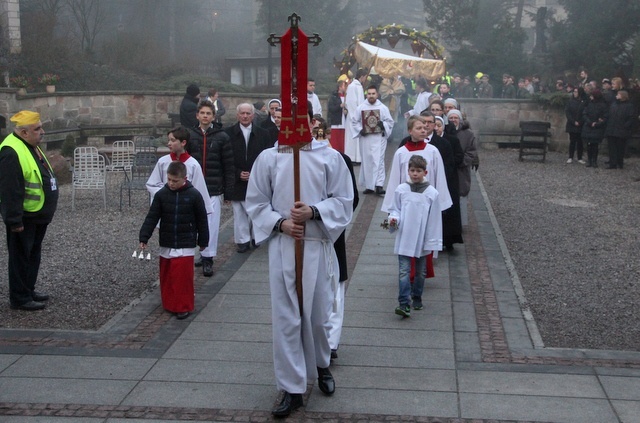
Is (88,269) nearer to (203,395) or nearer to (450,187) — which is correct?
(450,187)

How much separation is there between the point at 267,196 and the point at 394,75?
63.3ft

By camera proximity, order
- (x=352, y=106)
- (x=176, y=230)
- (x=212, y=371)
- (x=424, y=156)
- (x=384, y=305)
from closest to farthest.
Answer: (x=212, y=371), (x=176, y=230), (x=384, y=305), (x=424, y=156), (x=352, y=106)

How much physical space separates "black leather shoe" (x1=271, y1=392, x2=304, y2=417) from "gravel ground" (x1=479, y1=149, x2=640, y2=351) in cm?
249

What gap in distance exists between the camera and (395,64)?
2459 centimetres

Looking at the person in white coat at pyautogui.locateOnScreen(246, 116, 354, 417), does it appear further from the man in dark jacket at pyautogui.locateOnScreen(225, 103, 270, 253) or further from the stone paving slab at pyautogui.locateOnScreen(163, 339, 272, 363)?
the man in dark jacket at pyautogui.locateOnScreen(225, 103, 270, 253)

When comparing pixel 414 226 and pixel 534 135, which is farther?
pixel 534 135

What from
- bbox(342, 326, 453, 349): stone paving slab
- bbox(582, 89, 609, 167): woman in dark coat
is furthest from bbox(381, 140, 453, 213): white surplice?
bbox(582, 89, 609, 167): woman in dark coat

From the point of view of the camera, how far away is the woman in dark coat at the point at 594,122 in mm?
20531

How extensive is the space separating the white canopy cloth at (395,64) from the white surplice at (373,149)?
864 cm

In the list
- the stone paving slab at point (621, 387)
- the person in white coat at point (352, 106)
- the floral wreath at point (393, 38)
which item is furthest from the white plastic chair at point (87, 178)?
the floral wreath at point (393, 38)

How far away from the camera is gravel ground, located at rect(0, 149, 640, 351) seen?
320 inches

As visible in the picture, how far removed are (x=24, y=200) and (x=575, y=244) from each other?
6.99 meters

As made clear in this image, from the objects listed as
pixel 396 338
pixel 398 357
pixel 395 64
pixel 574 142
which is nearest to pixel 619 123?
pixel 574 142

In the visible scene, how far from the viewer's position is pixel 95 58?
1467 inches
